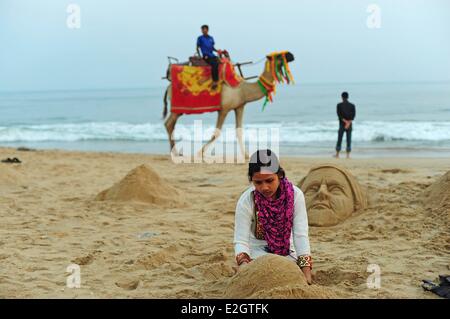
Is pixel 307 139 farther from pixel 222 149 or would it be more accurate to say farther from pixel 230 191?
pixel 230 191

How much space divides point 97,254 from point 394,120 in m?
21.9

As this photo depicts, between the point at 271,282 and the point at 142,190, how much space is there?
4328 millimetres

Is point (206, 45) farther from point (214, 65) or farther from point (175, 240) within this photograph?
point (175, 240)

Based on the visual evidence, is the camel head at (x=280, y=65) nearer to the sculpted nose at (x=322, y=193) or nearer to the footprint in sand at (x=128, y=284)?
the sculpted nose at (x=322, y=193)

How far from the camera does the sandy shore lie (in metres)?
4.21

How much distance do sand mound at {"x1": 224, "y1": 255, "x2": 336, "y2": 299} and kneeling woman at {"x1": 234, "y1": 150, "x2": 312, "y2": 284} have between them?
0.40m

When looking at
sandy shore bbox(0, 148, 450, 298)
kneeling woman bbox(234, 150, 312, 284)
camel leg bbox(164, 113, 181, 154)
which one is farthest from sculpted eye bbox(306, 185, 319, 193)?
camel leg bbox(164, 113, 181, 154)

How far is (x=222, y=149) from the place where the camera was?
1512cm

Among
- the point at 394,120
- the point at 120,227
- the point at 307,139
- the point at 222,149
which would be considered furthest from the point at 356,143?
the point at 120,227

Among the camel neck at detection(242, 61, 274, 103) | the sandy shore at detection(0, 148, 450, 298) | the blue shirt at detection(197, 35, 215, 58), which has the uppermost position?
the blue shirt at detection(197, 35, 215, 58)

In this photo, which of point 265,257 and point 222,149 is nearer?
point 265,257

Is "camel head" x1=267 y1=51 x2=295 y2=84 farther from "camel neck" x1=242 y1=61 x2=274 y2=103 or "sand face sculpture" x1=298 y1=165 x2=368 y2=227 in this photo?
"sand face sculpture" x1=298 y1=165 x2=368 y2=227

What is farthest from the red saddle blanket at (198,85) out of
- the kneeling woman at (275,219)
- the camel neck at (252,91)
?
the kneeling woman at (275,219)

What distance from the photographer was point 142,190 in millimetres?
7379
